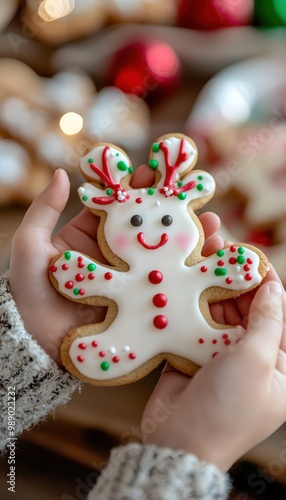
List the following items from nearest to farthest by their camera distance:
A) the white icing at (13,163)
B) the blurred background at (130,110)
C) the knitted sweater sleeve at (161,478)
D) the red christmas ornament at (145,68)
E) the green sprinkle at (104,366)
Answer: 1. the knitted sweater sleeve at (161,478)
2. the green sprinkle at (104,366)
3. the blurred background at (130,110)
4. the white icing at (13,163)
5. the red christmas ornament at (145,68)

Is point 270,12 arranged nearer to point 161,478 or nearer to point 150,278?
point 150,278

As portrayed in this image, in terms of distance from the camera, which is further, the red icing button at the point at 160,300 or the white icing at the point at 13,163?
the white icing at the point at 13,163

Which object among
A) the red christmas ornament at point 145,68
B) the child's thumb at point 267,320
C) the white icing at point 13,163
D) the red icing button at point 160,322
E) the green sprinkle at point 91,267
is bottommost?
the white icing at point 13,163

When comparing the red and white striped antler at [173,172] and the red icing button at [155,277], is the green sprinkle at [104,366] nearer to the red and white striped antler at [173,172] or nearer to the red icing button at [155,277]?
the red icing button at [155,277]

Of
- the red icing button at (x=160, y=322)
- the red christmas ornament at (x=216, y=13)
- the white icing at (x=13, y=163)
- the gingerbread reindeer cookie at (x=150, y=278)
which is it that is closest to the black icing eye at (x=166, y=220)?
the gingerbread reindeer cookie at (x=150, y=278)

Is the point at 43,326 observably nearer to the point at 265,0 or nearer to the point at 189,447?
the point at 189,447

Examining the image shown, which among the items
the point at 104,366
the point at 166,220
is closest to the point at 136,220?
the point at 166,220

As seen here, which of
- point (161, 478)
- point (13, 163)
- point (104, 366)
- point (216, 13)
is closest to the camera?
point (161, 478)
